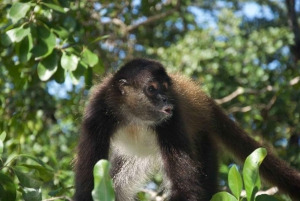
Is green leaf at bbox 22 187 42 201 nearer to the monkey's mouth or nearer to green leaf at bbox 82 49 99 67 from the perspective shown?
the monkey's mouth

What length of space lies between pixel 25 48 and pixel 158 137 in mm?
1452

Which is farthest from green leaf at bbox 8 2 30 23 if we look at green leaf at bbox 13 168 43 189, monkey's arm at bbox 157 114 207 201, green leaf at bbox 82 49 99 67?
monkey's arm at bbox 157 114 207 201

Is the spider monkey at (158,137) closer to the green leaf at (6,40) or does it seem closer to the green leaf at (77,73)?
the green leaf at (77,73)

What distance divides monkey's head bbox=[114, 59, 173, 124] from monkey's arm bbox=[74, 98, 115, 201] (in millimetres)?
279

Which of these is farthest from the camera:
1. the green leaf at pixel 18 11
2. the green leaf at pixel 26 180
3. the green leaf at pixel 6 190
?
the green leaf at pixel 18 11

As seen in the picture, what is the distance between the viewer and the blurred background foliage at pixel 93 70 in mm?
5016

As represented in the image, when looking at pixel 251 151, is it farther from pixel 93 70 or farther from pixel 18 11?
pixel 18 11

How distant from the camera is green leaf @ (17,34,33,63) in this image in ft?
15.9

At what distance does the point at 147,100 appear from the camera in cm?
503

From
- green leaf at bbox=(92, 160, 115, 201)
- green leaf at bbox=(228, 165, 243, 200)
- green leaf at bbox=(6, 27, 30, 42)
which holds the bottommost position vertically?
green leaf at bbox=(228, 165, 243, 200)

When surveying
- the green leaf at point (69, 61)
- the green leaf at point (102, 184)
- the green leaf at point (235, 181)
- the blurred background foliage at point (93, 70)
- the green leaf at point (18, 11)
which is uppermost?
the green leaf at point (102, 184)

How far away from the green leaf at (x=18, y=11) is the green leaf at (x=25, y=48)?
21 cm

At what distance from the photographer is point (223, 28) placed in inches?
366

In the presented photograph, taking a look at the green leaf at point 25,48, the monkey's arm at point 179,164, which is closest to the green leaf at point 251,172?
the monkey's arm at point 179,164
